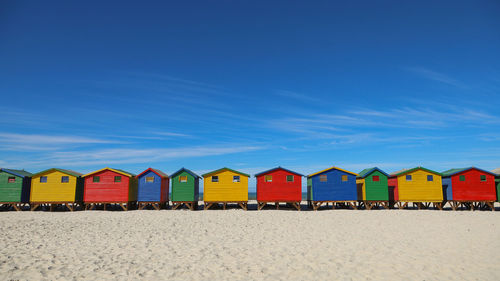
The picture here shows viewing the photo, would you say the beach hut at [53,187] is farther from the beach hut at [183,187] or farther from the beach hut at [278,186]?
the beach hut at [278,186]

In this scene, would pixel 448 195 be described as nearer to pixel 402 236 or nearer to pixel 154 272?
pixel 402 236

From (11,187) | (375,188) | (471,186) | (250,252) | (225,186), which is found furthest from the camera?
(375,188)

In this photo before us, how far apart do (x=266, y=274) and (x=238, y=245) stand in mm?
4514

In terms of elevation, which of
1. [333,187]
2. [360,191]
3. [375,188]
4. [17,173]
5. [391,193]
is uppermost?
[17,173]

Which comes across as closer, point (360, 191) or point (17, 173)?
point (17, 173)

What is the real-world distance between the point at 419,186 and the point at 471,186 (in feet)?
19.1

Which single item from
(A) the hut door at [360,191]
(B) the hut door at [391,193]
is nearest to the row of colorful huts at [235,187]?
(A) the hut door at [360,191]

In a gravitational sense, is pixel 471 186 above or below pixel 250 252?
above

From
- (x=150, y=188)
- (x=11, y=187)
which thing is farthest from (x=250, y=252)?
(x=11, y=187)

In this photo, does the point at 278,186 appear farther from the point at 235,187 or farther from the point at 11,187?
the point at 11,187

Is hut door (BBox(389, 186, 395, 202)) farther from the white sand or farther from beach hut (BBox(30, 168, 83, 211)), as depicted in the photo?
beach hut (BBox(30, 168, 83, 211))

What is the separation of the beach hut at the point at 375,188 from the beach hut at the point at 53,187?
3248 centimetres

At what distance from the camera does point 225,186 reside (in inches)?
1294

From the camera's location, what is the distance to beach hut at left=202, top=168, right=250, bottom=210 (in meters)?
32.7
